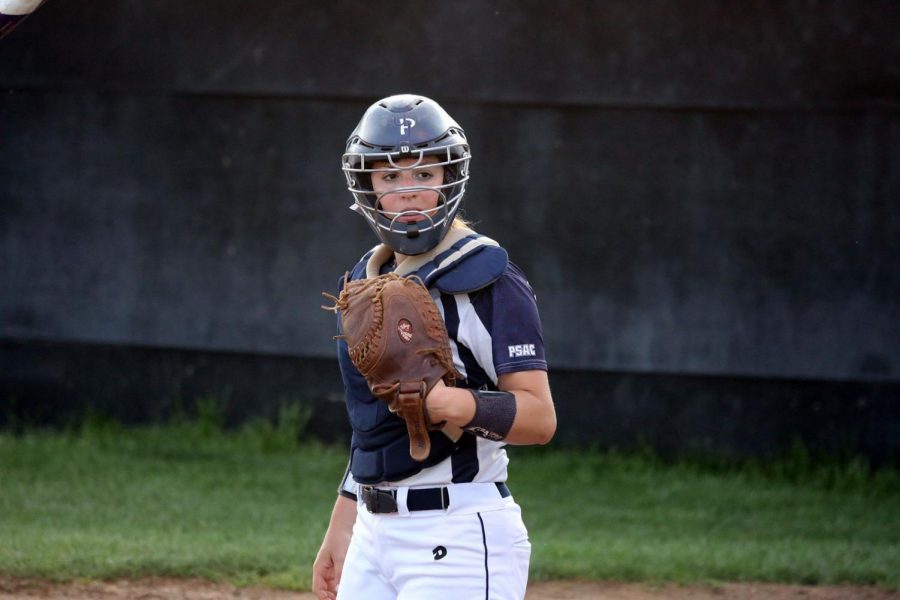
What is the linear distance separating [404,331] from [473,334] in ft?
0.59

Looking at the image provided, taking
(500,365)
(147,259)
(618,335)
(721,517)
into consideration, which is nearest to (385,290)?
(500,365)

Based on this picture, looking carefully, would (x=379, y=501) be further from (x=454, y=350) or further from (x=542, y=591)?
(x=542, y=591)

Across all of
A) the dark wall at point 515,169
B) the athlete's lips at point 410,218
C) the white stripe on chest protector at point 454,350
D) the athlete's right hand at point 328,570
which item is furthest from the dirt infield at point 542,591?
the athlete's lips at point 410,218

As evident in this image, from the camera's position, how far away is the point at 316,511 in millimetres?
6441

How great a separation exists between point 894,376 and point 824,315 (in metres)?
0.49

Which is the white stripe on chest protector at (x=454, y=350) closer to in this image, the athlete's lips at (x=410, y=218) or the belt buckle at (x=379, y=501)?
the athlete's lips at (x=410, y=218)

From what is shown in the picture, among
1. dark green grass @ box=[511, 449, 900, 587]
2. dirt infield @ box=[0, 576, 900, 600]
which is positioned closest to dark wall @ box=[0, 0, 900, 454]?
dark green grass @ box=[511, 449, 900, 587]

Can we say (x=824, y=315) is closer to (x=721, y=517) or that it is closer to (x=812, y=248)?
(x=812, y=248)

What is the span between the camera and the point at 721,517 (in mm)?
6512

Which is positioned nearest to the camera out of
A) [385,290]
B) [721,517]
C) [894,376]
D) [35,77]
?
[385,290]

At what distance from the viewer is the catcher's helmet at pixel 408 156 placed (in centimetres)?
270

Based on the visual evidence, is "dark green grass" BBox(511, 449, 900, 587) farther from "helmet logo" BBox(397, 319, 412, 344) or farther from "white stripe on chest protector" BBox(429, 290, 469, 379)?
"helmet logo" BBox(397, 319, 412, 344)

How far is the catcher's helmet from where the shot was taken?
2.70 meters

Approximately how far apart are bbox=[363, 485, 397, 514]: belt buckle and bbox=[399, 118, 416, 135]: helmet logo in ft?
2.45
